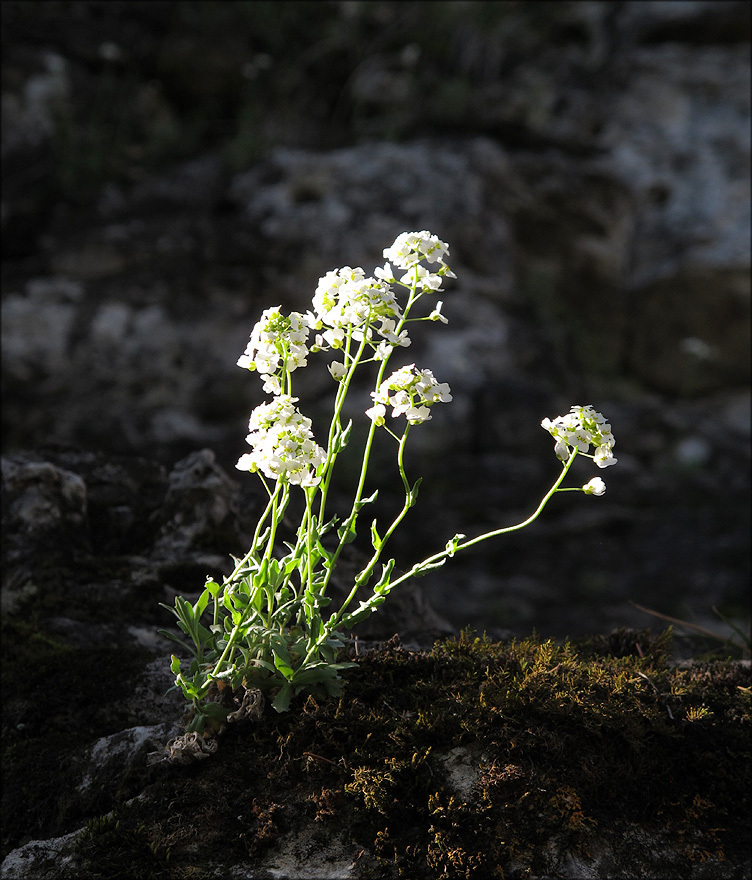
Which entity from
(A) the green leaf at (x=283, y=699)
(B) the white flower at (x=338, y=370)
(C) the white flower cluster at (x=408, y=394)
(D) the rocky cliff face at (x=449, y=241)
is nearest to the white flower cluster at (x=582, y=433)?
(C) the white flower cluster at (x=408, y=394)

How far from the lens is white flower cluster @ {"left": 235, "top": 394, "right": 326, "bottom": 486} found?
65.5 inches

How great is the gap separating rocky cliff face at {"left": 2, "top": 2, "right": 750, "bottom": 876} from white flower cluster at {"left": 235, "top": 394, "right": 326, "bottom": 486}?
162cm

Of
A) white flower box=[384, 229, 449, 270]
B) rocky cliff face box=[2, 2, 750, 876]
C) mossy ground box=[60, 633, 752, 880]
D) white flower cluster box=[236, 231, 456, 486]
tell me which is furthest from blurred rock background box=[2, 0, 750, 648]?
white flower box=[384, 229, 449, 270]

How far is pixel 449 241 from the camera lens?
617 centimetres

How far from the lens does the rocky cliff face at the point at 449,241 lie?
5.15 meters

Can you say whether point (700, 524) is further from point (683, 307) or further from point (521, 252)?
point (521, 252)

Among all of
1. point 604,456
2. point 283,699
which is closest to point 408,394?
point 604,456

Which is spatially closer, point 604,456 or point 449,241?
point 604,456

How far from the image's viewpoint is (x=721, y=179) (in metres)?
6.80

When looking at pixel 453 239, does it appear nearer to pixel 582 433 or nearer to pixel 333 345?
pixel 333 345

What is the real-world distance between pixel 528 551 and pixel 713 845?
3.48 meters

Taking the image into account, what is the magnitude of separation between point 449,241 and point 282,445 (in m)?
4.87

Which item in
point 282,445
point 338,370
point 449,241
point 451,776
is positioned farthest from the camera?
point 449,241

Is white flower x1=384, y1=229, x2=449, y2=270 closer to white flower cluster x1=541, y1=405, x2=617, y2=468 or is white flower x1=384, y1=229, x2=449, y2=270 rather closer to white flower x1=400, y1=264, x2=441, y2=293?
white flower x1=400, y1=264, x2=441, y2=293
